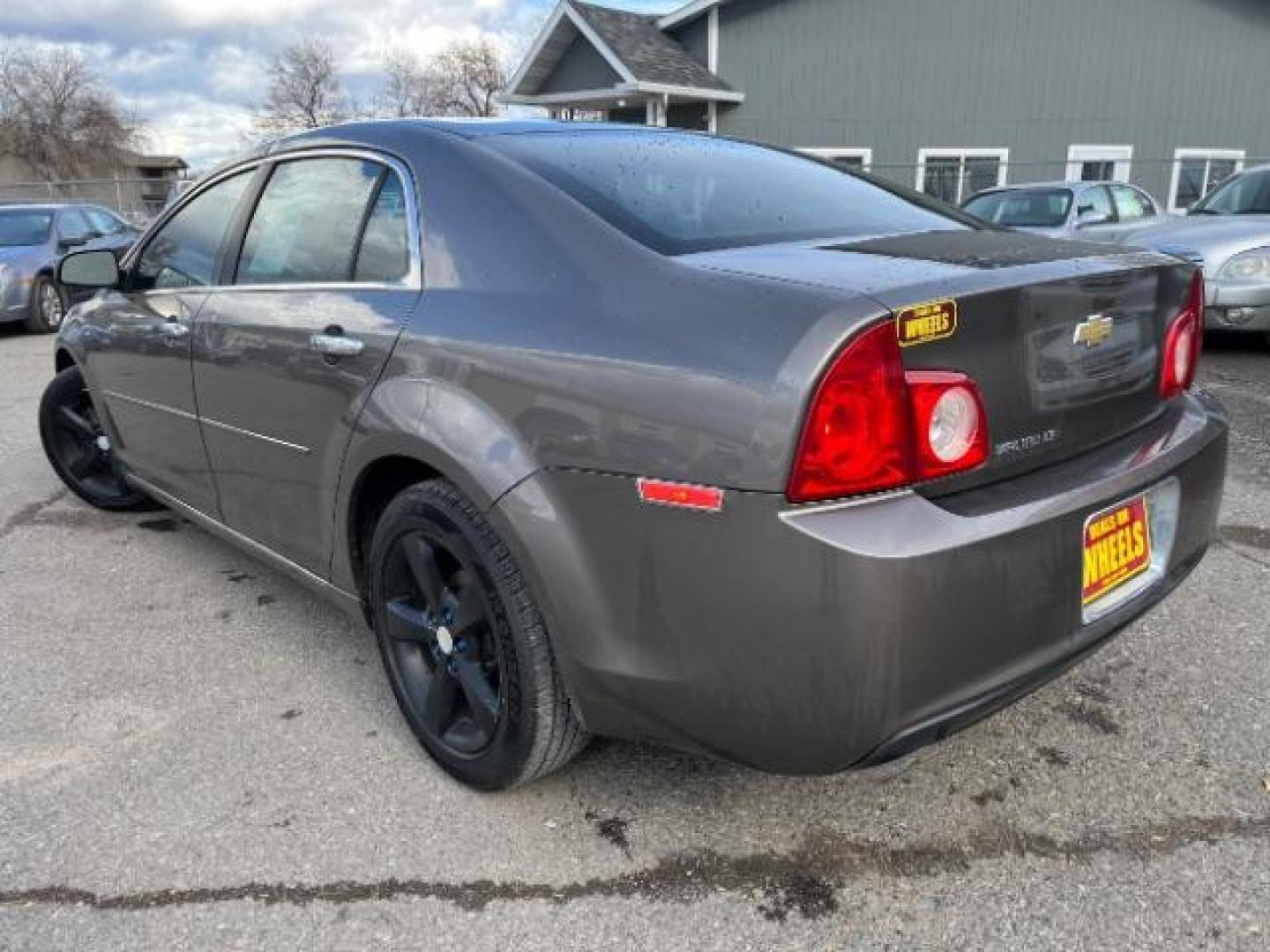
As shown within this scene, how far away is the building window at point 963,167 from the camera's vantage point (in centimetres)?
1898

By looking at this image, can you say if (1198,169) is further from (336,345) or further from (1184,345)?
(336,345)

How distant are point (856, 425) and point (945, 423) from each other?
19 cm

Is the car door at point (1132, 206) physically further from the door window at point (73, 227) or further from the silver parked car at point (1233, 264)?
the door window at point (73, 227)

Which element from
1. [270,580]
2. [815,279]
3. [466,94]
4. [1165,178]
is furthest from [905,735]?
[466,94]

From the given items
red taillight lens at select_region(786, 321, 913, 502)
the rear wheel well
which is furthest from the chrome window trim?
red taillight lens at select_region(786, 321, 913, 502)

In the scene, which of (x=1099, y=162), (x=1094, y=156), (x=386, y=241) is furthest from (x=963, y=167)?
(x=386, y=241)

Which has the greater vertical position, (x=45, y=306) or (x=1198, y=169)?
(x=1198, y=169)

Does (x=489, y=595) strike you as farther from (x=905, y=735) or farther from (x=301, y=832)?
(x=905, y=735)

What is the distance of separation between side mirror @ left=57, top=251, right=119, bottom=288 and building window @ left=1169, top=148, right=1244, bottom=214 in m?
20.8

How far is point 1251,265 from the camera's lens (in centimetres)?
691

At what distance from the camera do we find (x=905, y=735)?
1718 millimetres

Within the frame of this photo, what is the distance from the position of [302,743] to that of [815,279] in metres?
1.82

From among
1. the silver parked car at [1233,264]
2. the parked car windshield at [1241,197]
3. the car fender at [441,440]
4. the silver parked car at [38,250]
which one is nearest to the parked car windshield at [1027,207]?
the parked car windshield at [1241,197]

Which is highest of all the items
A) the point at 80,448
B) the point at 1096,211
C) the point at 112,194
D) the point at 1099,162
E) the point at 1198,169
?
the point at 1099,162
